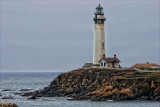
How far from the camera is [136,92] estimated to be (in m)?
86.2

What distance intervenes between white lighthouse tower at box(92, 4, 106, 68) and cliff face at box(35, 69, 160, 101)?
4.98 meters

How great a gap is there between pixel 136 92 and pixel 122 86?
3434 millimetres

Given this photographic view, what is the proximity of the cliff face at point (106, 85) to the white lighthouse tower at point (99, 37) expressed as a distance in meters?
4.98

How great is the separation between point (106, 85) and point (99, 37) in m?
20.4

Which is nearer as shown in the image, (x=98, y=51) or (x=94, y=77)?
(x=94, y=77)

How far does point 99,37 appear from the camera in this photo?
109500 millimetres

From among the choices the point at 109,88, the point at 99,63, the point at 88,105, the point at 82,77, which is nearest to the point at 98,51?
the point at 99,63

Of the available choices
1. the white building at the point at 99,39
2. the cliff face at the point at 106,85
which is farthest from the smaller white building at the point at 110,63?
the cliff face at the point at 106,85

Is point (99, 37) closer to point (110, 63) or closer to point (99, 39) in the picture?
point (99, 39)

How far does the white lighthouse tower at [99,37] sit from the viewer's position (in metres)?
109

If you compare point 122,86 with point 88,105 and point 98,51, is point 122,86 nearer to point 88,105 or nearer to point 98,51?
point 88,105

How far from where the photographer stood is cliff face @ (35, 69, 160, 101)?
86.1 m

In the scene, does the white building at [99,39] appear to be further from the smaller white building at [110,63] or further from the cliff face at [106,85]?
the cliff face at [106,85]

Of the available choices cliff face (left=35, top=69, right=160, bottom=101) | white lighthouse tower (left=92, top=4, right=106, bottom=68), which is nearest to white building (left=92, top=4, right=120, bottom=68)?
white lighthouse tower (left=92, top=4, right=106, bottom=68)
